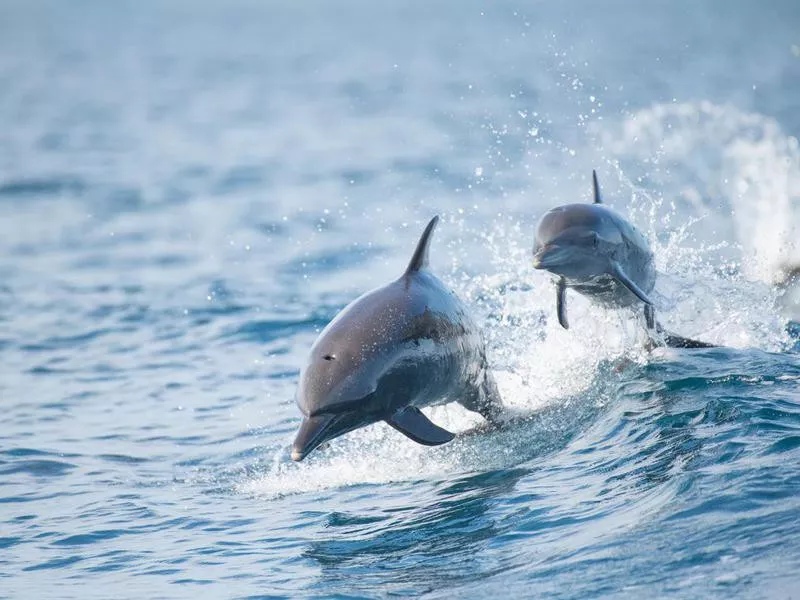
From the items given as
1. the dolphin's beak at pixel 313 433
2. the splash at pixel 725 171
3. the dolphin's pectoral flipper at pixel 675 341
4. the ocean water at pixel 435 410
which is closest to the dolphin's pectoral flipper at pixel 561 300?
the ocean water at pixel 435 410

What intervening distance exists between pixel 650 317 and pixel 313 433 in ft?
15.2

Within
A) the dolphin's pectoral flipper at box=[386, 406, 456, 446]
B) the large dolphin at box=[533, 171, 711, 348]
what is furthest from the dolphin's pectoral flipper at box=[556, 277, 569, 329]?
the dolphin's pectoral flipper at box=[386, 406, 456, 446]

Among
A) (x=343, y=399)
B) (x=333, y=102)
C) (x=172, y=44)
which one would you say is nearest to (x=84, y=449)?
(x=343, y=399)

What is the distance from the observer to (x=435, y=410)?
11.6 meters

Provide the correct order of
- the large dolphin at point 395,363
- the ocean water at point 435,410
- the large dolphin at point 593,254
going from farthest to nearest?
the large dolphin at point 593,254 → the large dolphin at point 395,363 → the ocean water at point 435,410

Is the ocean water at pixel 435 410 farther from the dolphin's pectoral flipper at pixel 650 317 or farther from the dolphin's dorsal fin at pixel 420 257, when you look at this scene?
the dolphin's dorsal fin at pixel 420 257

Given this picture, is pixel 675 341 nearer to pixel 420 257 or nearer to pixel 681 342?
pixel 681 342

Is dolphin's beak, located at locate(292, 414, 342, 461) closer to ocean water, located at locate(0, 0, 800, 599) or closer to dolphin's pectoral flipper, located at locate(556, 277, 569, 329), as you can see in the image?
ocean water, located at locate(0, 0, 800, 599)

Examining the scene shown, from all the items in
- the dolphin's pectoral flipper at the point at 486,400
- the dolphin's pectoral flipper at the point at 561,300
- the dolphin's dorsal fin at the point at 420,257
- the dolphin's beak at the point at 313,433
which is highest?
the dolphin's dorsal fin at the point at 420,257

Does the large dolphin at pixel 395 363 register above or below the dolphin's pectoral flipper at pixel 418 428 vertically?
above

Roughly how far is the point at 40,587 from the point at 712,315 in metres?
7.89

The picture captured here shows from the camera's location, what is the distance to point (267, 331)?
55.3 feet

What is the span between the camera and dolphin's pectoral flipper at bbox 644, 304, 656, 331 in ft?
39.0

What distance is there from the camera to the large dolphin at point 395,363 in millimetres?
8609
